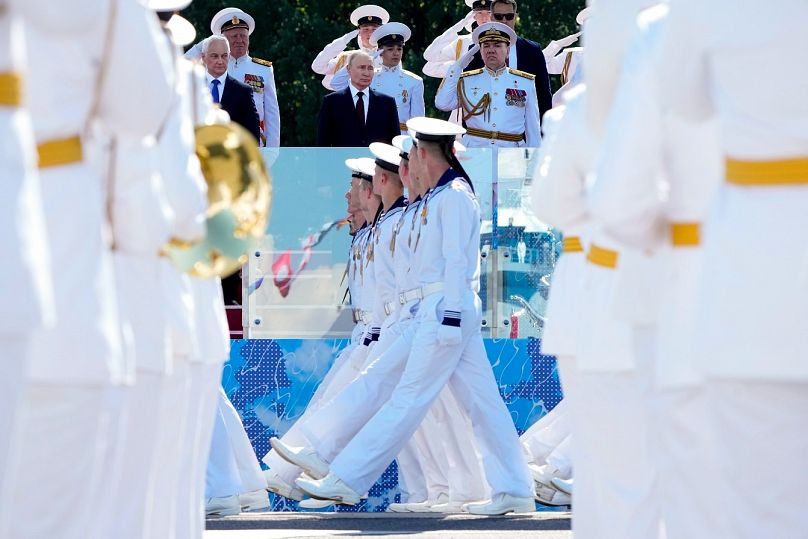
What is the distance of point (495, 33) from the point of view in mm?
15367

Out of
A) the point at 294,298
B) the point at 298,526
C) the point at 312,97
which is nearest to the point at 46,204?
the point at 298,526

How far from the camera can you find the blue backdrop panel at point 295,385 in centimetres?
1153

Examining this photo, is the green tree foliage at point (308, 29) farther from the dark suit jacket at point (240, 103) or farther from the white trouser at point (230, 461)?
the white trouser at point (230, 461)

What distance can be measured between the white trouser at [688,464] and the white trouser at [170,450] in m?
1.86

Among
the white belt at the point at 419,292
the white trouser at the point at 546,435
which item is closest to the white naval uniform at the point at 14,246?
the white belt at the point at 419,292

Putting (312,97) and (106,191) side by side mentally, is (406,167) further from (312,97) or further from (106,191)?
(312,97)

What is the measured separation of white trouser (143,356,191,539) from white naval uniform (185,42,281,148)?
999cm

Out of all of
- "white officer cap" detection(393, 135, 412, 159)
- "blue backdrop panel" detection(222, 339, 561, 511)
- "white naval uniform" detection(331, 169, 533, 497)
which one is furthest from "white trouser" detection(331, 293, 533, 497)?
"white officer cap" detection(393, 135, 412, 159)

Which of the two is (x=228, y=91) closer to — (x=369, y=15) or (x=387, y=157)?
(x=369, y=15)

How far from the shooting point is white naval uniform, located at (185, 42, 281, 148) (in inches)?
641

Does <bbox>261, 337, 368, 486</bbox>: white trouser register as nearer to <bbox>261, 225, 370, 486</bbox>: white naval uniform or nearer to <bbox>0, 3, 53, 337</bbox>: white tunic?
<bbox>261, 225, 370, 486</bbox>: white naval uniform

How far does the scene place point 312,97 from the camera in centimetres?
2725

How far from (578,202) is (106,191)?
5.65 feet

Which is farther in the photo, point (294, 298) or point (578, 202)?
point (294, 298)
